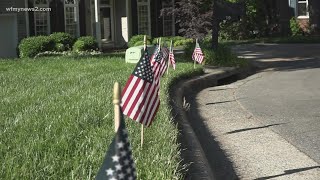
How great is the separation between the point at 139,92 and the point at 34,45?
1757cm

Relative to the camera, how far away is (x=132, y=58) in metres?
17.6

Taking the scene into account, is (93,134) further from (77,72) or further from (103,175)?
(77,72)

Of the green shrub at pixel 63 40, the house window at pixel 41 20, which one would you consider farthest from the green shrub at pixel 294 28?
the house window at pixel 41 20

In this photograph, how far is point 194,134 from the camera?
8.04m

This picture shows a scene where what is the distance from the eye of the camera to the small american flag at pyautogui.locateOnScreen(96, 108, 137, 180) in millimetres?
3057

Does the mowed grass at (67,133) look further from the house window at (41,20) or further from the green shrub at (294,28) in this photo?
the green shrub at (294,28)

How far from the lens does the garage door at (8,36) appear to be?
78.2ft

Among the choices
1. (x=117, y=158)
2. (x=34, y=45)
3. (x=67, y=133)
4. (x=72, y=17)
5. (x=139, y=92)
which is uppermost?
(x=72, y=17)

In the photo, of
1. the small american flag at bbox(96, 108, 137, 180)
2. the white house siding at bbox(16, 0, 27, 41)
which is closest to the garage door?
the white house siding at bbox(16, 0, 27, 41)

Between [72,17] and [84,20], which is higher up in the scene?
[72,17]

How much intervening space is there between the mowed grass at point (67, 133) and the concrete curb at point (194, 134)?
25 centimetres

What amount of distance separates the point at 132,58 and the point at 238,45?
11.5 m

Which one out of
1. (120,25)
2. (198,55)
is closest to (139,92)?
(198,55)

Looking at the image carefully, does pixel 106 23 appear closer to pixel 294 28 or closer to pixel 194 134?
pixel 294 28
